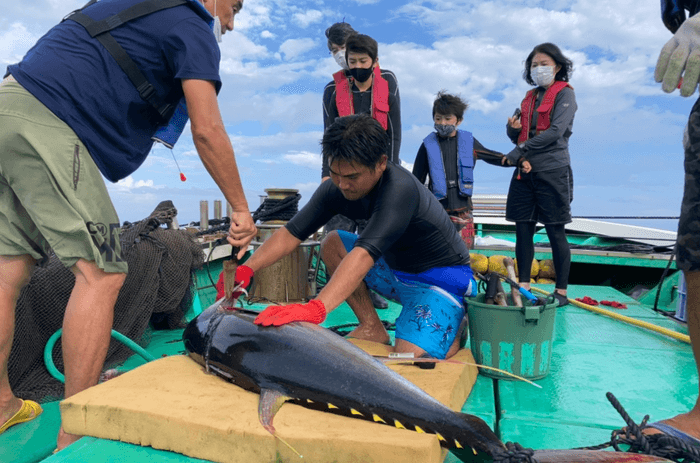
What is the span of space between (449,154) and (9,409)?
4.64 meters

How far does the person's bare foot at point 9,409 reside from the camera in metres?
2.16

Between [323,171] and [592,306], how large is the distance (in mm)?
3045

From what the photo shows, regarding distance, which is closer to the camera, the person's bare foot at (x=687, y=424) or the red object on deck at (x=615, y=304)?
the person's bare foot at (x=687, y=424)

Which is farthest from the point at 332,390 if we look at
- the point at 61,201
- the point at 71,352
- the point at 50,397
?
the point at 50,397

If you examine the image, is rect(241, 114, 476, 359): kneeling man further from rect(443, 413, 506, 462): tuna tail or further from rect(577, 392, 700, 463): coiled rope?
rect(577, 392, 700, 463): coiled rope

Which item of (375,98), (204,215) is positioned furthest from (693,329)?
(204,215)

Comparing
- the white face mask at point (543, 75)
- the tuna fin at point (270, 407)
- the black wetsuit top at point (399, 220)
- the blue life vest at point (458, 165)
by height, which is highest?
the white face mask at point (543, 75)

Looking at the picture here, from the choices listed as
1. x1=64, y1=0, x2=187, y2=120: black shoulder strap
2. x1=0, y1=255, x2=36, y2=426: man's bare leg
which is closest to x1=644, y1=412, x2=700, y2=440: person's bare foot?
x1=64, y1=0, x2=187, y2=120: black shoulder strap

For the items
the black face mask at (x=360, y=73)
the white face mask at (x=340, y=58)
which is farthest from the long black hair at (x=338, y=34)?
the black face mask at (x=360, y=73)

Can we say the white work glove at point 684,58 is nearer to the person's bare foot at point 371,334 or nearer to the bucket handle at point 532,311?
the bucket handle at point 532,311

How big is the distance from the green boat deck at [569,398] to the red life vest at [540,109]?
202 cm

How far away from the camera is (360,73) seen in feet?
14.7

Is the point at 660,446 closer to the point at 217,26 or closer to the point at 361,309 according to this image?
the point at 361,309

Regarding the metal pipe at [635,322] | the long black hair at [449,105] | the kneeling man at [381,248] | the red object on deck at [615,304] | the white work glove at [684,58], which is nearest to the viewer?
the white work glove at [684,58]
